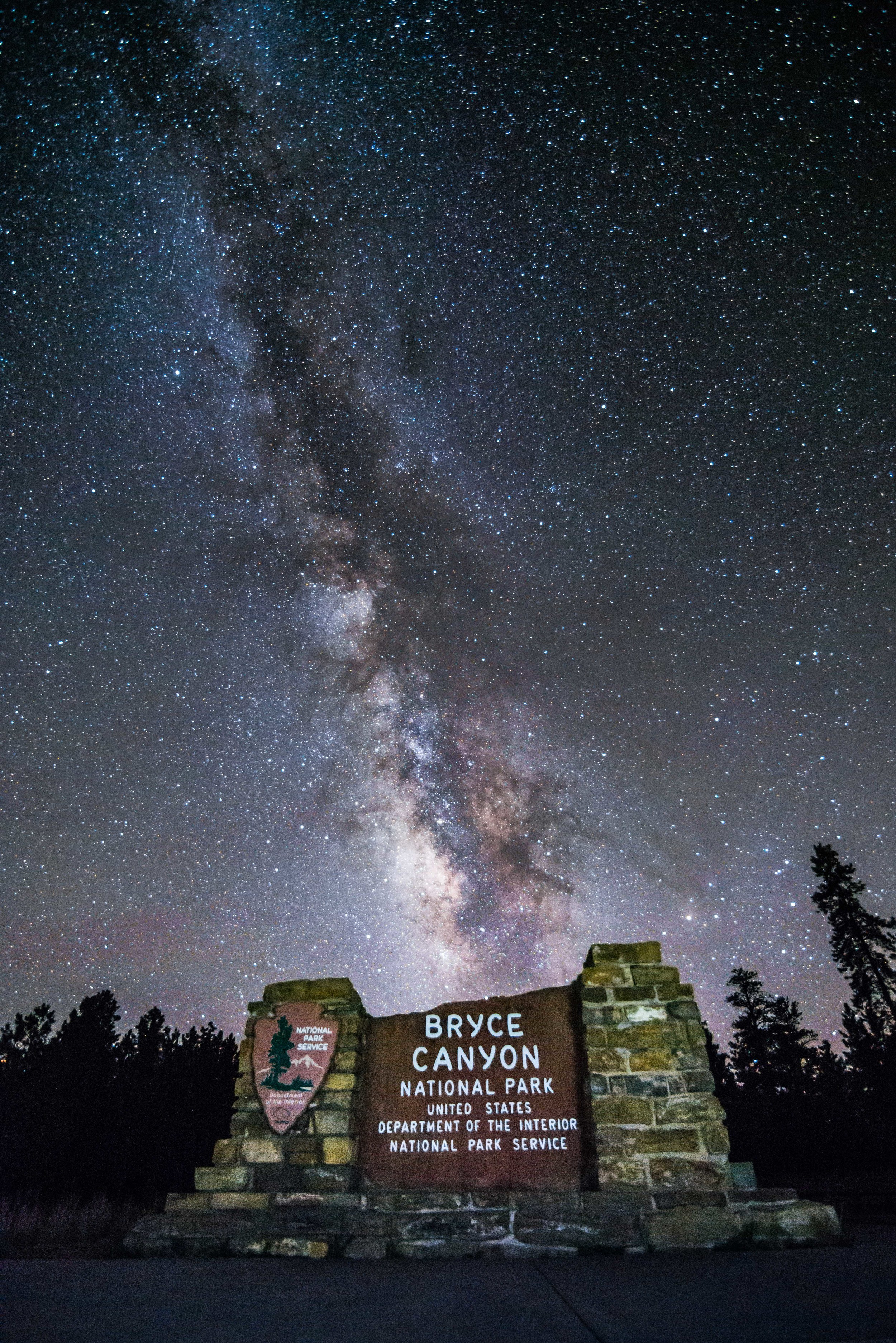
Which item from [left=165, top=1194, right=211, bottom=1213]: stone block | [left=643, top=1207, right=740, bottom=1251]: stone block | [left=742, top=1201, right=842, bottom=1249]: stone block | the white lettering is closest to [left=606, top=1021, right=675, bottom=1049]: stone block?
[left=643, top=1207, right=740, bottom=1251]: stone block

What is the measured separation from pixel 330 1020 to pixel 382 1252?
5.99 ft

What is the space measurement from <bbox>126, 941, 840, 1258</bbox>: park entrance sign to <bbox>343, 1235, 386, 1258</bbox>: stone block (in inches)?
0.6

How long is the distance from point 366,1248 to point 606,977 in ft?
9.23

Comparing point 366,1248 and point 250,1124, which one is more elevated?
point 250,1124

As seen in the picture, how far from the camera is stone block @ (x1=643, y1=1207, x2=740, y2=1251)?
4906mm

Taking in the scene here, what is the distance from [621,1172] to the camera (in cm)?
543

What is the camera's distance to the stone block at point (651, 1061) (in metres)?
5.79

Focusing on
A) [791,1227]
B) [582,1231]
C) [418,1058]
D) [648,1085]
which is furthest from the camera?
[418,1058]

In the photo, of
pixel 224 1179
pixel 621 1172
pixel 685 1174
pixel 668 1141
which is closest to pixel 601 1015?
pixel 668 1141

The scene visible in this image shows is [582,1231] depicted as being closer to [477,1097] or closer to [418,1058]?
[477,1097]

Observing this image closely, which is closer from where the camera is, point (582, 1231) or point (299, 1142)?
point (582, 1231)

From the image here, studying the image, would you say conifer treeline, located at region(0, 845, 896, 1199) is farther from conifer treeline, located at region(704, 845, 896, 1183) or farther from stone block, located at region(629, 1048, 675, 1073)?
stone block, located at region(629, 1048, 675, 1073)

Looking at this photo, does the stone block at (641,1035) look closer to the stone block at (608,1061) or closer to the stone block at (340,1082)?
the stone block at (608,1061)

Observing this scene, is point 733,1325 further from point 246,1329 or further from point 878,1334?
point 246,1329
